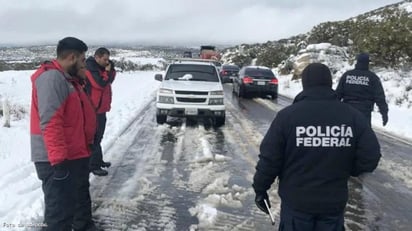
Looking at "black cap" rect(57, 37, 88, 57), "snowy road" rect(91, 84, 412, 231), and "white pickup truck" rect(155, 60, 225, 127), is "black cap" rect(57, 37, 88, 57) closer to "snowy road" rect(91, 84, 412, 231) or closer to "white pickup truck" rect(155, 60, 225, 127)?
"snowy road" rect(91, 84, 412, 231)

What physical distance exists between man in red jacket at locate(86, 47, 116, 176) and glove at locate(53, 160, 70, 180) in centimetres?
285

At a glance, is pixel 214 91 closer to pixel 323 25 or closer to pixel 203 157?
pixel 203 157

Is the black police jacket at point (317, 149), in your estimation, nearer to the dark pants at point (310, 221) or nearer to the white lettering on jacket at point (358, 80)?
the dark pants at point (310, 221)

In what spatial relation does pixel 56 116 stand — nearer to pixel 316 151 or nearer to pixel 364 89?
pixel 316 151

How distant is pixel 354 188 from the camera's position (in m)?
7.17

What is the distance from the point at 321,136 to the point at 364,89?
4.82m

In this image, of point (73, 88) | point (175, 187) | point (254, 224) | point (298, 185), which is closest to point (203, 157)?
point (175, 187)

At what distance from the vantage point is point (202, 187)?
22.8ft

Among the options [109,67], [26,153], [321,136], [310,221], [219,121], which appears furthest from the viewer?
[219,121]

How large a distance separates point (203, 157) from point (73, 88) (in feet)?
16.7

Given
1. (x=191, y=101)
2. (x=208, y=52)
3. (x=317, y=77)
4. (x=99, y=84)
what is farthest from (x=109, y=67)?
(x=208, y=52)

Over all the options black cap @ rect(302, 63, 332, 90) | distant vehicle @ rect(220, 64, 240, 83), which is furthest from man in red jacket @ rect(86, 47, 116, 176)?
distant vehicle @ rect(220, 64, 240, 83)

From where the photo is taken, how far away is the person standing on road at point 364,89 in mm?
7461

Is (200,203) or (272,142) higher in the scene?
(272,142)
